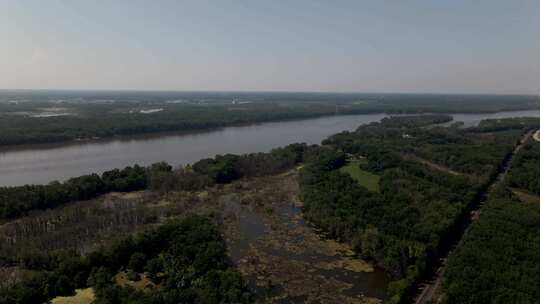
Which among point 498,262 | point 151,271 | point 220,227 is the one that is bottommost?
point 220,227

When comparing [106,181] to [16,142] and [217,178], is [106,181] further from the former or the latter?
[16,142]

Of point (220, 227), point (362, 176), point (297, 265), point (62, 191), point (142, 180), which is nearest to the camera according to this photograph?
point (297, 265)

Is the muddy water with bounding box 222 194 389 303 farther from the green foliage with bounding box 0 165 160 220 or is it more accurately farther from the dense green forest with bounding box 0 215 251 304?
→ the green foliage with bounding box 0 165 160 220

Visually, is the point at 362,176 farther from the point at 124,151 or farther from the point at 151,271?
the point at 124,151

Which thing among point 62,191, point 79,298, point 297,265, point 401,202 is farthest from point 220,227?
point 401,202

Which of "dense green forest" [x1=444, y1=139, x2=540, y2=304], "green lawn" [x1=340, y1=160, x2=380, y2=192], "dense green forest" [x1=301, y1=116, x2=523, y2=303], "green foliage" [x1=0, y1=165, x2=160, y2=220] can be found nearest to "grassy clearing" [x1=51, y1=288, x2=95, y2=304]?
"green foliage" [x1=0, y1=165, x2=160, y2=220]

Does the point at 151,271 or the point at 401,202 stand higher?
the point at 401,202
